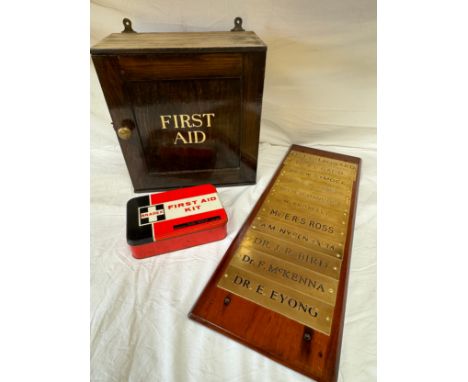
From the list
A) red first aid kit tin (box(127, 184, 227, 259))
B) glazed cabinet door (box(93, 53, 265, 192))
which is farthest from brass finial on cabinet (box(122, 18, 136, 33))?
red first aid kit tin (box(127, 184, 227, 259))

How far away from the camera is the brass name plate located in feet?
1.68

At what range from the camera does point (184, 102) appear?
0.63 meters

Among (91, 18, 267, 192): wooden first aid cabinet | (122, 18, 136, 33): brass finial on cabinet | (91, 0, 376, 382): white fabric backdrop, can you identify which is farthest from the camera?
(122, 18, 136, 33): brass finial on cabinet

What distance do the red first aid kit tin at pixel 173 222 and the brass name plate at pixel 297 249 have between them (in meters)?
0.09

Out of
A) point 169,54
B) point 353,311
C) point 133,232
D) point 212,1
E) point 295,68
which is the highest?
point 212,1

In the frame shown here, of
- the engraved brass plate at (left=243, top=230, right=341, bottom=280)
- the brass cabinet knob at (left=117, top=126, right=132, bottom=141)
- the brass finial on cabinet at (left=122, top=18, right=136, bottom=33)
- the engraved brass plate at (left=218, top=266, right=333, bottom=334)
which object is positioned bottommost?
the engraved brass plate at (left=218, top=266, right=333, bottom=334)

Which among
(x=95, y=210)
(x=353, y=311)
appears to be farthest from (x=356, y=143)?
(x=95, y=210)

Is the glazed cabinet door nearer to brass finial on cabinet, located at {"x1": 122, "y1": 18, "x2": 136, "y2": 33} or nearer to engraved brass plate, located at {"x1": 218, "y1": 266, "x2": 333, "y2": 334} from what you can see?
brass finial on cabinet, located at {"x1": 122, "y1": 18, "x2": 136, "y2": 33}

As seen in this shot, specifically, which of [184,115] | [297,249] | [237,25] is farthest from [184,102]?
[297,249]

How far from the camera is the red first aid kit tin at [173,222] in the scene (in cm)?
57

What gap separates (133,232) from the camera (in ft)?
1.87

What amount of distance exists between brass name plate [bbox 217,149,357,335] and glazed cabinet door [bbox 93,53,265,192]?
15 centimetres

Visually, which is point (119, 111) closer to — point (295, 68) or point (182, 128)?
point (182, 128)

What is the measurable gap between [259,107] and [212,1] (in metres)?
0.33
